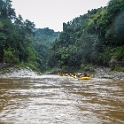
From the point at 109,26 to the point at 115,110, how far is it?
3502cm

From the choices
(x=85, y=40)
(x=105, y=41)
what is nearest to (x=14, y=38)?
(x=85, y=40)

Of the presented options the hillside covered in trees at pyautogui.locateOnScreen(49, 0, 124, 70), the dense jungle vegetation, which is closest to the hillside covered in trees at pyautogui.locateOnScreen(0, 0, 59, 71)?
the dense jungle vegetation

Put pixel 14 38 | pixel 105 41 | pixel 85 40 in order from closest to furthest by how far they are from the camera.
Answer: pixel 105 41 → pixel 85 40 → pixel 14 38

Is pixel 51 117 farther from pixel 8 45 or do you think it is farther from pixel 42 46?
pixel 42 46

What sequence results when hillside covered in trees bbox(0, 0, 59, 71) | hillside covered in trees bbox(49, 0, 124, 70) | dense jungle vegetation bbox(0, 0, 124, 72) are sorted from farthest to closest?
hillside covered in trees bbox(0, 0, 59, 71)
dense jungle vegetation bbox(0, 0, 124, 72)
hillside covered in trees bbox(49, 0, 124, 70)

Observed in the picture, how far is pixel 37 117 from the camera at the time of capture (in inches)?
216

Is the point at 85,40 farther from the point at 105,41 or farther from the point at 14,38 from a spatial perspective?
the point at 14,38

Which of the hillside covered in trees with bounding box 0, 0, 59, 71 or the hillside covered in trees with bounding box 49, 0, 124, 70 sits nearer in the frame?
the hillside covered in trees with bounding box 49, 0, 124, 70

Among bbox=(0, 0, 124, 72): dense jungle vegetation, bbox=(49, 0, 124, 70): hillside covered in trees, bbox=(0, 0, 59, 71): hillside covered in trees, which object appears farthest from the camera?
bbox=(0, 0, 59, 71): hillside covered in trees

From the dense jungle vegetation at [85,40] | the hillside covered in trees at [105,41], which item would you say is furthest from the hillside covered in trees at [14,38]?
the hillside covered in trees at [105,41]

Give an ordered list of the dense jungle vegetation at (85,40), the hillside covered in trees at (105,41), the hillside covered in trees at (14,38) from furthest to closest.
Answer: the hillside covered in trees at (14,38) < the dense jungle vegetation at (85,40) < the hillside covered in trees at (105,41)

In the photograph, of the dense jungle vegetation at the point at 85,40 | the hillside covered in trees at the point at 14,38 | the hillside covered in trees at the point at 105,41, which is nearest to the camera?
the hillside covered in trees at the point at 105,41

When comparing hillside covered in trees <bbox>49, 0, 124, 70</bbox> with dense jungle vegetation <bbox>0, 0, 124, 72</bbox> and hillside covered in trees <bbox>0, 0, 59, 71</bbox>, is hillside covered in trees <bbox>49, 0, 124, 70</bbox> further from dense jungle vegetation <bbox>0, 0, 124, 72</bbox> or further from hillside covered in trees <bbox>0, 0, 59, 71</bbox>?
hillside covered in trees <bbox>0, 0, 59, 71</bbox>

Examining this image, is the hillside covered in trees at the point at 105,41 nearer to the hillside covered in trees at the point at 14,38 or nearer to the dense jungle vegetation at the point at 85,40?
the dense jungle vegetation at the point at 85,40
